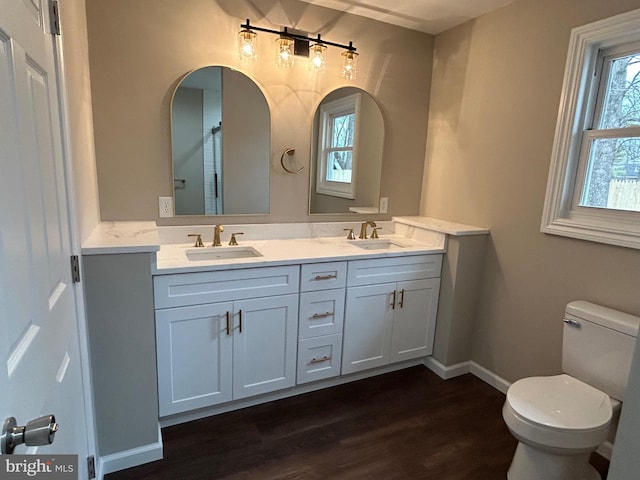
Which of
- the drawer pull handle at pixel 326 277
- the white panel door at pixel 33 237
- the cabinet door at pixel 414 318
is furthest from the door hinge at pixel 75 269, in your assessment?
the cabinet door at pixel 414 318

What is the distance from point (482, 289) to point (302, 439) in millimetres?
1512

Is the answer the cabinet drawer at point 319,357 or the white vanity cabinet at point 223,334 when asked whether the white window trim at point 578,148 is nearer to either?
the cabinet drawer at point 319,357

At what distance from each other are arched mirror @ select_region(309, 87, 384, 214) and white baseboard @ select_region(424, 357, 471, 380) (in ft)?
3.90

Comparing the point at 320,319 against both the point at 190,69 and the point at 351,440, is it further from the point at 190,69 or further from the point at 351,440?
the point at 190,69

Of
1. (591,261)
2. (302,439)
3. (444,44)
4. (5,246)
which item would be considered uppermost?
(444,44)

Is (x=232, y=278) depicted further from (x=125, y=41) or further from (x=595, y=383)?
(x=595, y=383)

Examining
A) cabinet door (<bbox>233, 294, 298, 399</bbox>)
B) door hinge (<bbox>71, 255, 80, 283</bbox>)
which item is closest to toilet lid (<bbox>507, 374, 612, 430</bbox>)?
cabinet door (<bbox>233, 294, 298, 399</bbox>)

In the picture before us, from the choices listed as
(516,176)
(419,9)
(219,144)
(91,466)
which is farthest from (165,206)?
(516,176)

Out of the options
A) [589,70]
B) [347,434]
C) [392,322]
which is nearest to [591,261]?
[589,70]

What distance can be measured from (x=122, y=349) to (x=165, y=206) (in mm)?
897

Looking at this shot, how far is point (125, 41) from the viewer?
198 cm

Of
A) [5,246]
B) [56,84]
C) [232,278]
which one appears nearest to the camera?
[5,246]

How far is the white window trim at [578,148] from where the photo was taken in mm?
1787

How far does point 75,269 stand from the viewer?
130 centimetres
